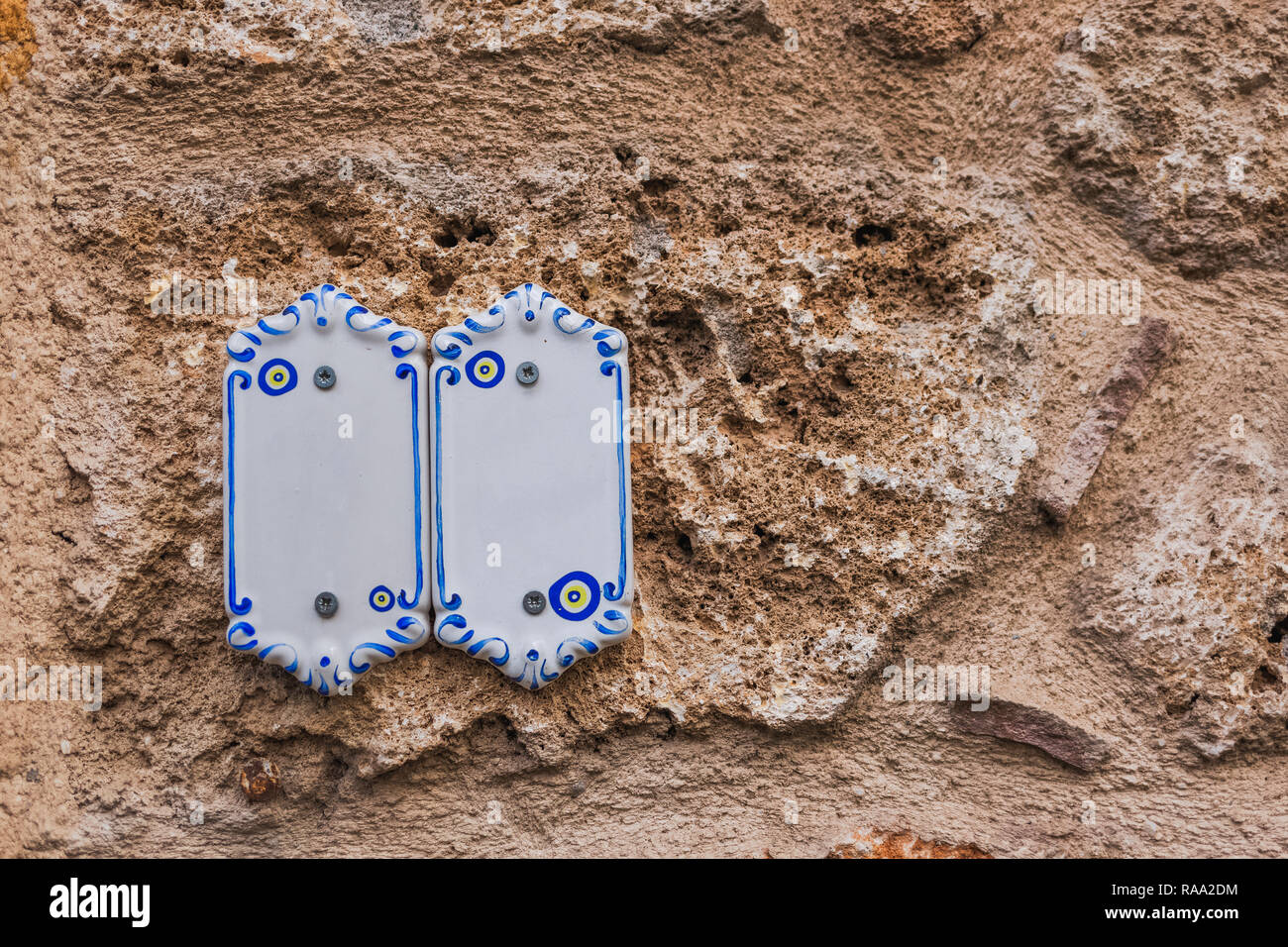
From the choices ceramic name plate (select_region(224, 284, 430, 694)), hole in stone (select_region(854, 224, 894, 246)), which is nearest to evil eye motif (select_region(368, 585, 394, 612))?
ceramic name plate (select_region(224, 284, 430, 694))

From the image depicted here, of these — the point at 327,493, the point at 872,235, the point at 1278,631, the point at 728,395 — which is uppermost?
the point at 872,235

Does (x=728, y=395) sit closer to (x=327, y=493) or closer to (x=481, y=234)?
(x=481, y=234)

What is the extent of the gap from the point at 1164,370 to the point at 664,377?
0.58m

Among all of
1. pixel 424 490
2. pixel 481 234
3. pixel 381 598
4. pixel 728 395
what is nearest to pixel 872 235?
pixel 728 395

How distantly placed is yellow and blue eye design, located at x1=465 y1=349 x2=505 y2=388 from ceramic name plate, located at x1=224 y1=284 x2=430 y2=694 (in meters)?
0.06

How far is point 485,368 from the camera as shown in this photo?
1.11 metres

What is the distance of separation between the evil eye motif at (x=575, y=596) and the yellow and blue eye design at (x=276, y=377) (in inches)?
14.4

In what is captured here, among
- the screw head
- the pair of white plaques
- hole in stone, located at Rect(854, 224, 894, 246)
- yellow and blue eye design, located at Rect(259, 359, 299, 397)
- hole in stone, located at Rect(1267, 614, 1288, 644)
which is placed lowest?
hole in stone, located at Rect(1267, 614, 1288, 644)

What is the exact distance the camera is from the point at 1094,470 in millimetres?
1151

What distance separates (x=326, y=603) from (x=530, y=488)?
0.25 m

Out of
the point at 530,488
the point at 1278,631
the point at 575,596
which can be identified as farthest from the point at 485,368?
the point at 1278,631

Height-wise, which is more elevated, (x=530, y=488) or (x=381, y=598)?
(x=530, y=488)

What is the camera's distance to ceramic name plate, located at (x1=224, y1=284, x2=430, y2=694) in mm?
1091

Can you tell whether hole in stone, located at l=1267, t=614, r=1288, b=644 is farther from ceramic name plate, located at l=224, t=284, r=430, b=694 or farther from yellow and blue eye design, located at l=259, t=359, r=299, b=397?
yellow and blue eye design, located at l=259, t=359, r=299, b=397
